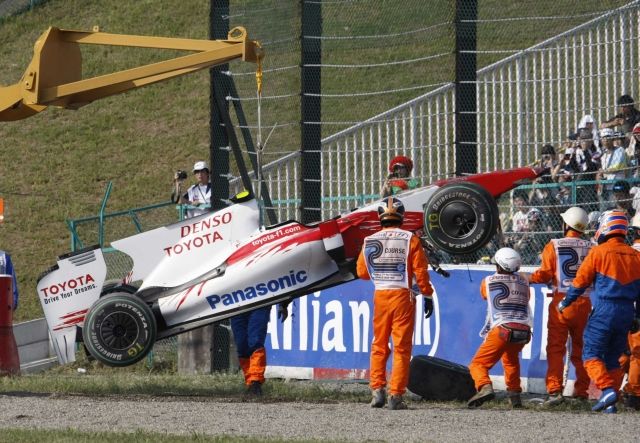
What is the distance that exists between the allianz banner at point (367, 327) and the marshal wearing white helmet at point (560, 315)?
2.96ft

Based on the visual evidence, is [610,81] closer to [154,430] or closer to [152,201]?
[154,430]

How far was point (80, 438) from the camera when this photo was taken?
9.86m

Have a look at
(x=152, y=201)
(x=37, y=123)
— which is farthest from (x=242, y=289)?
(x=37, y=123)

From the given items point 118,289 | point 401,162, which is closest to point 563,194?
point 401,162

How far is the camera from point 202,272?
12.5m

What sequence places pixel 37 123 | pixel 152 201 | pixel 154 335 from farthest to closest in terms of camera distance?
pixel 37 123 → pixel 152 201 → pixel 154 335

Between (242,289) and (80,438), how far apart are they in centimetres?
287

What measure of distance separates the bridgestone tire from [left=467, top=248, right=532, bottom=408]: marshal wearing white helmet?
245mm

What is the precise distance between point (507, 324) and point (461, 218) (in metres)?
1.27

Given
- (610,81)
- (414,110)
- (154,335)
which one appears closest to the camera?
(154,335)

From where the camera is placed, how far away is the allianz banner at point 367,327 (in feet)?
45.5

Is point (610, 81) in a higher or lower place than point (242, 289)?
higher

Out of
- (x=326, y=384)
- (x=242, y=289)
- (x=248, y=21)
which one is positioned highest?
(x=248, y=21)

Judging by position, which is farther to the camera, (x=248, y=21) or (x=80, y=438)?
(x=248, y=21)
